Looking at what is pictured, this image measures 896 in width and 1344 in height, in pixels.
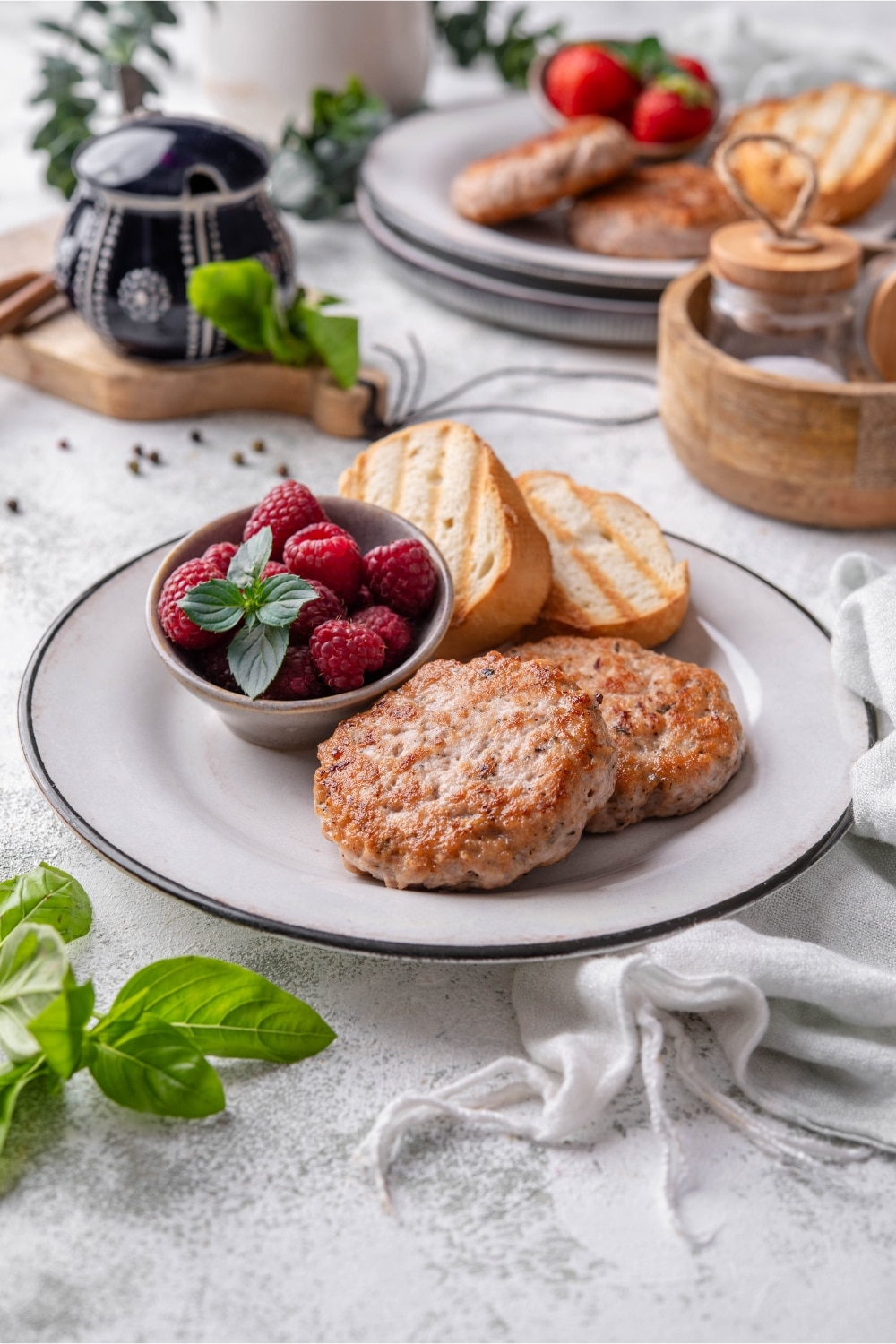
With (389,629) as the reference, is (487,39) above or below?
above

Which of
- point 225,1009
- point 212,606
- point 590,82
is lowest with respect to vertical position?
point 225,1009

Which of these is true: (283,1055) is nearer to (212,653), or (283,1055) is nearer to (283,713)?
(283,713)

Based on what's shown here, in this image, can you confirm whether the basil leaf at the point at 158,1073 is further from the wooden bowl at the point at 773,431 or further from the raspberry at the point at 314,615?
the wooden bowl at the point at 773,431

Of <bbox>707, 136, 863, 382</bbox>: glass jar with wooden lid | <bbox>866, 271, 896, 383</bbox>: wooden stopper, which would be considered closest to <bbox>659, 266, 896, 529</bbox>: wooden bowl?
<bbox>707, 136, 863, 382</bbox>: glass jar with wooden lid

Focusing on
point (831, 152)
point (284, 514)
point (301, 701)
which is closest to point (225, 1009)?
point (301, 701)

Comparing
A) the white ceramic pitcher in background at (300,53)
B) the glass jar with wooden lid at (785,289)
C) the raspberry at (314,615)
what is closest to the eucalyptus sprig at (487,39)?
the white ceramic pitcher in background at (300,53)

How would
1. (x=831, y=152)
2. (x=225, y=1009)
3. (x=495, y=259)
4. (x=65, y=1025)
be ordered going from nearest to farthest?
1. (x=65, y=1025)
2. (x=225, y=1009)
3. (x=495, y=259)
4. (x=831, y=152)

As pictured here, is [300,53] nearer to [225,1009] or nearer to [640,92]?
[640,92]
